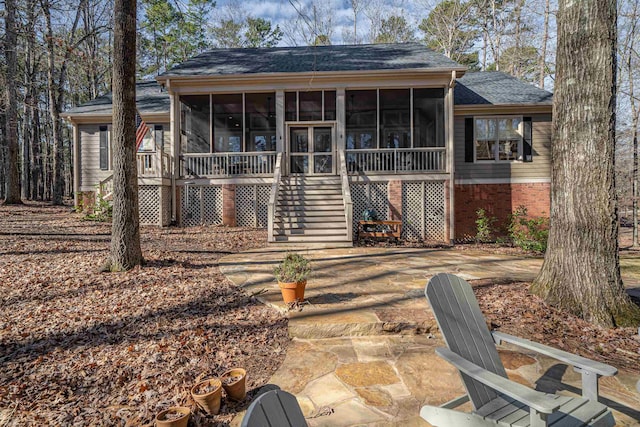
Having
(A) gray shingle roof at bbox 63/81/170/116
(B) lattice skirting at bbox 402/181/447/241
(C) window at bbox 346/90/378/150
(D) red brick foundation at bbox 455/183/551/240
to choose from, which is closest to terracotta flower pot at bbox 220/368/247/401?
(B) lattice skirting at bbox 402/181/447/241

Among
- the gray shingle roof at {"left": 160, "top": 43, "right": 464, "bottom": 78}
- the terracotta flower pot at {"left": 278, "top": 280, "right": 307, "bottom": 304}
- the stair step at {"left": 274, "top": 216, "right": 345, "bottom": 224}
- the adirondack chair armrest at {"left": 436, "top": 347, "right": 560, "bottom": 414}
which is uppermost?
the gray shingle roof at {"left": 160, "top": 43, "right": 464, "bottom": 78}

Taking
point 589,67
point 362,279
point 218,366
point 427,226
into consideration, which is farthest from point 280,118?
point 218,366

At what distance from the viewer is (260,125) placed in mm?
13953

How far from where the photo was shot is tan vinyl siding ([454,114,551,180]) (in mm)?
11703

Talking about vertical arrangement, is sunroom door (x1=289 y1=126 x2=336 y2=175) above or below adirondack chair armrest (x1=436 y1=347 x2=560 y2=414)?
above

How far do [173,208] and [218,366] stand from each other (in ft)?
30.8

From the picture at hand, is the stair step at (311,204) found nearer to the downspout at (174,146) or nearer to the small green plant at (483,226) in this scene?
the downspout at (174,146)

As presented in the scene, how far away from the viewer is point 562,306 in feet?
12.7

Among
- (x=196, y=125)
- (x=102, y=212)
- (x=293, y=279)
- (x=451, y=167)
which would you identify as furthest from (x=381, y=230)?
(x=102, y=212)

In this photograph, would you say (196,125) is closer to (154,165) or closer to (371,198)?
(154,165)

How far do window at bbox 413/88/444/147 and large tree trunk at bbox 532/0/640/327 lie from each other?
7.60m

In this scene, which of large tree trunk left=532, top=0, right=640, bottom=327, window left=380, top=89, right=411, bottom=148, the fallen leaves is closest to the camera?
the fallen leaves

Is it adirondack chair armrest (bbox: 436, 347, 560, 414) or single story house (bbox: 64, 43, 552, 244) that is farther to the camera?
single story house (bbox: 64, 43, 552, 244)

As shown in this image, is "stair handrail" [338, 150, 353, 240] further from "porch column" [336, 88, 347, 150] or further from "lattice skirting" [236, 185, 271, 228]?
"lattice skirting" [236, 185, 271, 228]
